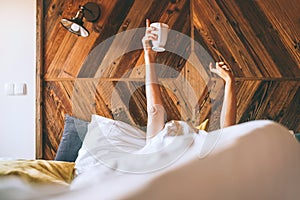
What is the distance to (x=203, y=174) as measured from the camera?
39 centimetres

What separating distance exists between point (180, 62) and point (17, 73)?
4.26 feet

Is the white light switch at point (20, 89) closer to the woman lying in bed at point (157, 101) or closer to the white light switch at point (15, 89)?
the white light switch at point (15, 89)

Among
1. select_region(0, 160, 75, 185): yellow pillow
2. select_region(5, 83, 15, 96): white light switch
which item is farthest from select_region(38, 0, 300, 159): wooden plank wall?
select_region(0, 160, 75, 185): yellow pillow

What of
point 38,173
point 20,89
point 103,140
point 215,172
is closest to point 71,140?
point 103,140

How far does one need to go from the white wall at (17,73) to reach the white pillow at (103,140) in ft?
2.21

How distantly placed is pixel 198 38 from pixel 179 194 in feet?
7.11

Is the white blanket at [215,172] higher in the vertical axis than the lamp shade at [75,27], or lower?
lower

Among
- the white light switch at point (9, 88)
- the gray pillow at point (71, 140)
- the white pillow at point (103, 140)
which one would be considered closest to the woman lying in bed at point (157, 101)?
the white pillow at point (103, 140)

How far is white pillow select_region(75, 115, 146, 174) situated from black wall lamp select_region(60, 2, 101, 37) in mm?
638

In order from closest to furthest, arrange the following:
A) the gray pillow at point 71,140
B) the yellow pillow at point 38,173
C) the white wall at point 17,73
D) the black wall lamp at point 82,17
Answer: the yellow pillow at point 38,173 < the gray pillow at point 71,140 < the black wall lamp at point 82,17 < the white wall at point 17,73

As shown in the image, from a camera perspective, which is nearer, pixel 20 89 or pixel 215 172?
pixel 215 172

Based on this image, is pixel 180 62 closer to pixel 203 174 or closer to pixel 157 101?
pixel 157 101

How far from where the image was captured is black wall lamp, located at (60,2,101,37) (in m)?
2.42

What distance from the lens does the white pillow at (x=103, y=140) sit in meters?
1.72
